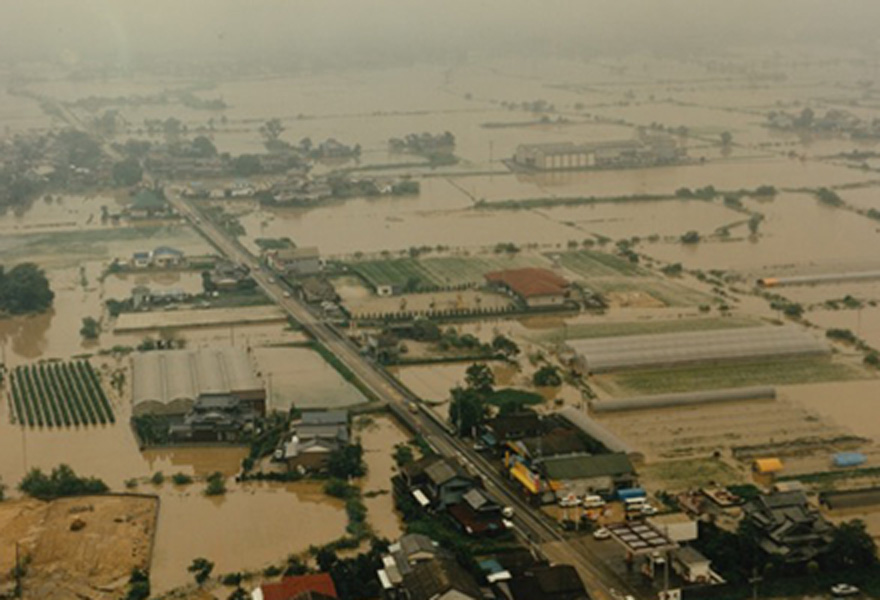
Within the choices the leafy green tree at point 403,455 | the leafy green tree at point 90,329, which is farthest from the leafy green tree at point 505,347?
the leafy green tree at point 90,329

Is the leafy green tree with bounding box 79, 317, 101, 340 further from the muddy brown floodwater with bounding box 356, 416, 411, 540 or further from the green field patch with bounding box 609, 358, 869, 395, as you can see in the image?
the green field patch with bounding box 609, 358, 869, 395

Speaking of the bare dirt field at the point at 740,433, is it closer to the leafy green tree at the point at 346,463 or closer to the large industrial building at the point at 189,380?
the leafy green tree at the point at 346,463

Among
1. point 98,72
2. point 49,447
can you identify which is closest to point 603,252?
point 49,447

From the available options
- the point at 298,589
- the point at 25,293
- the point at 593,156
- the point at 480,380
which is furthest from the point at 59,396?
the point at 593,156

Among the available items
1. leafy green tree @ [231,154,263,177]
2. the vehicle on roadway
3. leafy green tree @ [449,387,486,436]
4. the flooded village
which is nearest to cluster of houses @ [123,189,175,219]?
the flooded village

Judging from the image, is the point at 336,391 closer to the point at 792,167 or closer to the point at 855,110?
the point at 792,167
